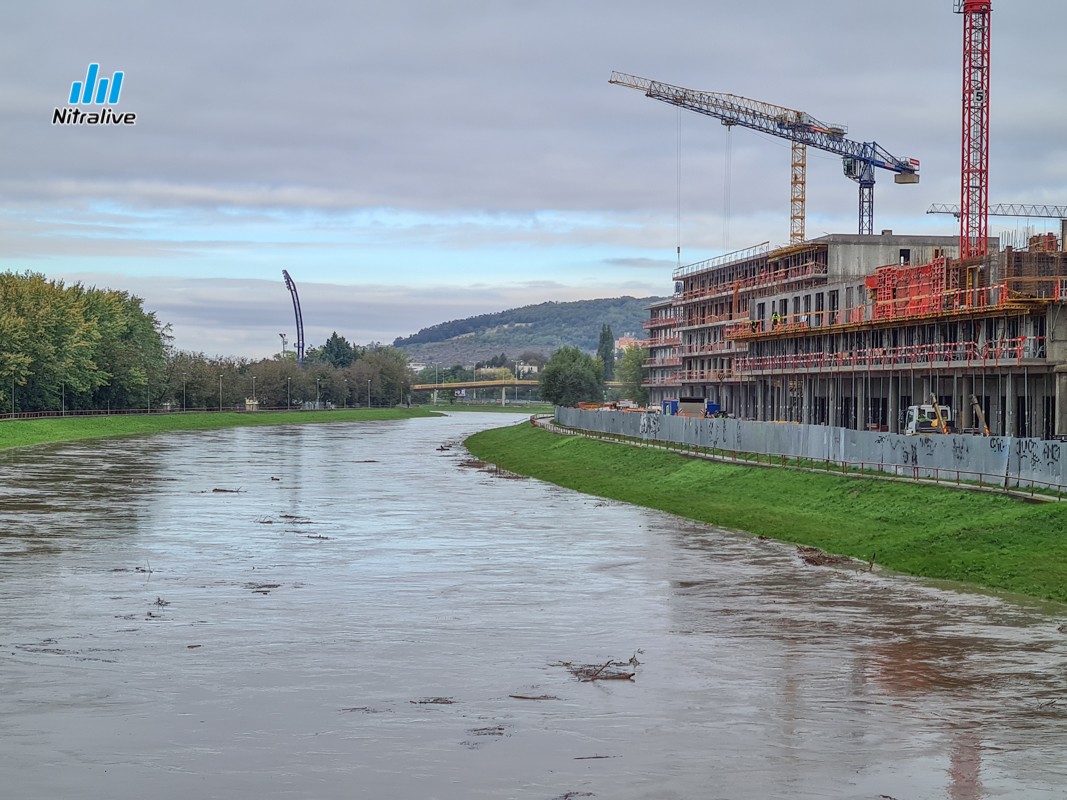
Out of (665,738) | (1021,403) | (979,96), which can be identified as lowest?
(665,738)

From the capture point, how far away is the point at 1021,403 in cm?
8300

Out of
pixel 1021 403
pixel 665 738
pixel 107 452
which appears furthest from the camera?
pixel 107 452

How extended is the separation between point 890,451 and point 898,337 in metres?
43.3

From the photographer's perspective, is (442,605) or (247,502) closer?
(442,605)

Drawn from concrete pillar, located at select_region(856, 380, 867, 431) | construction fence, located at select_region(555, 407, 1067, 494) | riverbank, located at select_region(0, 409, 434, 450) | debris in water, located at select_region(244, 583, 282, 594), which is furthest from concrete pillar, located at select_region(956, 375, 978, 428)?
riverbank, located at select_region(0, 409, 434, 450)

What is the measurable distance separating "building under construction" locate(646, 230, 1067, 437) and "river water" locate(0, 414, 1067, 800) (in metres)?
39.0

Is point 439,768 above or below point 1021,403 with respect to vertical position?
below

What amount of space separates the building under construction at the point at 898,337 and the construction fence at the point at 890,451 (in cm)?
1611

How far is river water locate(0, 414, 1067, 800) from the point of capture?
61.3ft

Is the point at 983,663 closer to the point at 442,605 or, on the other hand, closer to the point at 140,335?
the point at 442,605

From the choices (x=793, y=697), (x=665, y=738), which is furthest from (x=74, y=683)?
(x=793, y=697)

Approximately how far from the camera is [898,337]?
325 feet

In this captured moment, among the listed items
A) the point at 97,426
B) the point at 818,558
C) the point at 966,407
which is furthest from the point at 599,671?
the point at 97,426

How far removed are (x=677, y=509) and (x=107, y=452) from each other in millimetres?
67798
